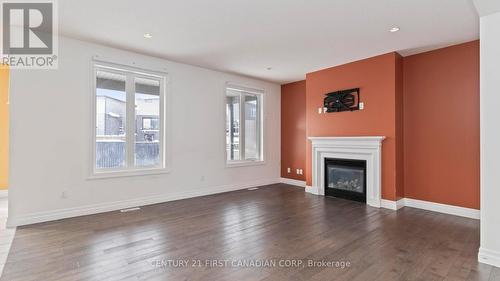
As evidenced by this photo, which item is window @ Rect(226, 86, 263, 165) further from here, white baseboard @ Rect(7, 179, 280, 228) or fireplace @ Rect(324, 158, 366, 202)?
fireplace @ Rect(324, 158, 366, 202)

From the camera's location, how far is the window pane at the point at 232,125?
255 inches

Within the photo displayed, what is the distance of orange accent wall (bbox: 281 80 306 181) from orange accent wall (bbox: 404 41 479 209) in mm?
2492

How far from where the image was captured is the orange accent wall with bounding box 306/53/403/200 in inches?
183

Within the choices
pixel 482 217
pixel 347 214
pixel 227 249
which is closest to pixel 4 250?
pixel 227 249

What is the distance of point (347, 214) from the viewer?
14.0 feet

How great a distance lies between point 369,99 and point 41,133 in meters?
5.47

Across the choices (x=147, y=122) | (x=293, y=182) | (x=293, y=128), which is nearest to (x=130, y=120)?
(x=147, y=122)

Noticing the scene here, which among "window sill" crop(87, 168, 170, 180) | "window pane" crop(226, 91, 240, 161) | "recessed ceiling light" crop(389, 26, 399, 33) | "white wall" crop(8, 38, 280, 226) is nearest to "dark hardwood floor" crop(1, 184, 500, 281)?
"white wall" crop(8, 38, 280, 226)

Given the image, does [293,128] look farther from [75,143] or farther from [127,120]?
[75,143]

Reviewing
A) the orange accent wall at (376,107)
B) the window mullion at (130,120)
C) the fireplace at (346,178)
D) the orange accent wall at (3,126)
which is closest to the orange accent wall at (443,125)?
the orange accent wall at (376,107)

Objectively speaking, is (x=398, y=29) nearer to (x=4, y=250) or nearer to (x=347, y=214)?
(x=347, y=214)

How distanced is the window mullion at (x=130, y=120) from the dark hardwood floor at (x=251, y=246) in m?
1.03

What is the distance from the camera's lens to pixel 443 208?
4383mm

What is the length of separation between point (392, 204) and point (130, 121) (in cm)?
493
